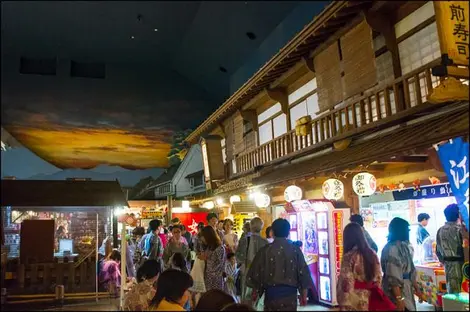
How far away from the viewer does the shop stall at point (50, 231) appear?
8.12 meters

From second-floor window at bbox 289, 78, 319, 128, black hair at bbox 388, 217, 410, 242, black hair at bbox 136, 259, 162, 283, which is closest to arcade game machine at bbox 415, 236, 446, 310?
black hair at bbox 388, 217, 410, 242

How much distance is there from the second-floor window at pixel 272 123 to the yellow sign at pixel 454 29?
856cm

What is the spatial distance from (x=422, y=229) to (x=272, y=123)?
711cm

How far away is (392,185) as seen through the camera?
29.9 feet

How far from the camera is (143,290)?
5.53m

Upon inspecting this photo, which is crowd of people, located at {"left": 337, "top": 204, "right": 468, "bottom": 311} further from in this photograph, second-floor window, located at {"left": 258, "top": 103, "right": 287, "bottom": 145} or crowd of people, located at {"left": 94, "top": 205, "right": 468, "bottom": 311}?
Result: second-floor window, located at {"left": 258, "top": 103, "right": 287, "bottom": 145}

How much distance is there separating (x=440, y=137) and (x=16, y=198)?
7.74 meters

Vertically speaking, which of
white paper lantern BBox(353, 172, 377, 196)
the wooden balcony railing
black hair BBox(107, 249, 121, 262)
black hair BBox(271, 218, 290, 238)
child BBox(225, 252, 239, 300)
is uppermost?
the wooden balcony railing

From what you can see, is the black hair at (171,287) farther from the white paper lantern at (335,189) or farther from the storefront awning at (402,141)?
the white paper lantern at (335,189)

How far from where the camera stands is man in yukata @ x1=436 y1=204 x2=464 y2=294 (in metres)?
7.21

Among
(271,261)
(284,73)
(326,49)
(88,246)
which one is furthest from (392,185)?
(88,246)

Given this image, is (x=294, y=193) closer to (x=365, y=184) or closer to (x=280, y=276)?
(x=365, y=184)

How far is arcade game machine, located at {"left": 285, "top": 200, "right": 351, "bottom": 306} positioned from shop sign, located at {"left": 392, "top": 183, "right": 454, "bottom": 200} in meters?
1.50

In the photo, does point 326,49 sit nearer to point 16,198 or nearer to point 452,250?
point 452,250
